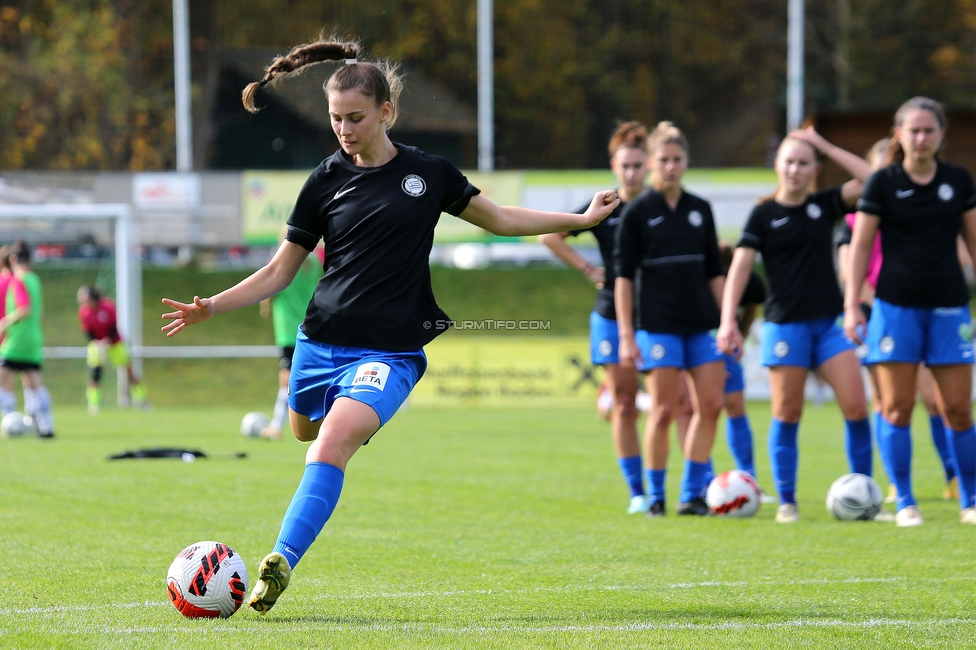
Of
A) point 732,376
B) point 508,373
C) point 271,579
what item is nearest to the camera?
point 271,579

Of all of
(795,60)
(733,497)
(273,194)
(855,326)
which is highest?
(795,60)

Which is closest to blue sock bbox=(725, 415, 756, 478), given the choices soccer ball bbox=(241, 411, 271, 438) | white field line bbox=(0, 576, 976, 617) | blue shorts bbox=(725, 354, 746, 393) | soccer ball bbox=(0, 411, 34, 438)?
blue shorts bbox=(725, 354, 746, 393)

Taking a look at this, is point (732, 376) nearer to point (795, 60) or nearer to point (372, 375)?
point (372, 375)

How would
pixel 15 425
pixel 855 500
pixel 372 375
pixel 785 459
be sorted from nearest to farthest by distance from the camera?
pixel 372 375, pixel 855 500, pixel 785 459, pixel 15 425

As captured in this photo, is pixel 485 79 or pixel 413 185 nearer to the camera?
pixel 413 185

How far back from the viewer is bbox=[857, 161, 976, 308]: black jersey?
6.79 metres

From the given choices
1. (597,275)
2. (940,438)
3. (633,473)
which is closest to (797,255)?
(597,275)

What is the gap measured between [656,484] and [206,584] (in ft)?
12.6

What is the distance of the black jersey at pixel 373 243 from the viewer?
472 cm

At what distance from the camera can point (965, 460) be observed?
705 cm

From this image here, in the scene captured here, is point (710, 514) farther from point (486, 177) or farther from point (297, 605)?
point (486, 177)

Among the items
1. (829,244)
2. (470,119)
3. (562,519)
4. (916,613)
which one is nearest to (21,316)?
(562,519)

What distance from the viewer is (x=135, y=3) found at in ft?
99.3

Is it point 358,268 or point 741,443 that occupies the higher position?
point 358,268
